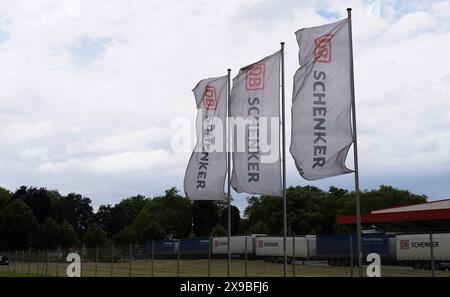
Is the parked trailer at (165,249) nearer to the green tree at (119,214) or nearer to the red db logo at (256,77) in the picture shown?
the red db logo at (256,77)

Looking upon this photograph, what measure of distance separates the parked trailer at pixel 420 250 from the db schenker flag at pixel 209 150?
17677 mm

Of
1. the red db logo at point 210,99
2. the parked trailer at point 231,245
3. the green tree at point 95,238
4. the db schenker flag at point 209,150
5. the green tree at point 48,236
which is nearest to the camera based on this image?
the db schenker flag at point 209,150

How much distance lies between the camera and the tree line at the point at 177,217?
3748 inches

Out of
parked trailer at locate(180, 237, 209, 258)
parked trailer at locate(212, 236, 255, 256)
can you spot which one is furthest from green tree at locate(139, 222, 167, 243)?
parked trailer at locate(180, 237, 209, 258)

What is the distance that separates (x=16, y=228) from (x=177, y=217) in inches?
1812

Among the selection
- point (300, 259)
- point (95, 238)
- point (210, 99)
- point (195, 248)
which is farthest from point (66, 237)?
point (210, 99)

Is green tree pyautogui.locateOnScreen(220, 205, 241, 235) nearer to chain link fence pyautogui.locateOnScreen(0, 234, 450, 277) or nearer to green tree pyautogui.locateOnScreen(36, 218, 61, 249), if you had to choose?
green tree pyautogui.locateOnScreen(36, 218, 61, 249)

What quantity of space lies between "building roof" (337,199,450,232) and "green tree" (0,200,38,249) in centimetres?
5853

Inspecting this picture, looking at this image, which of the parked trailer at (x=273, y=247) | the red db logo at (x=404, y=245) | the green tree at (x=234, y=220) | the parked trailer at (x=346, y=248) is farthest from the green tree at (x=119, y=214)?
the red db logo at (x=404, y=245)

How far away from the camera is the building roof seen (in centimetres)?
4731
